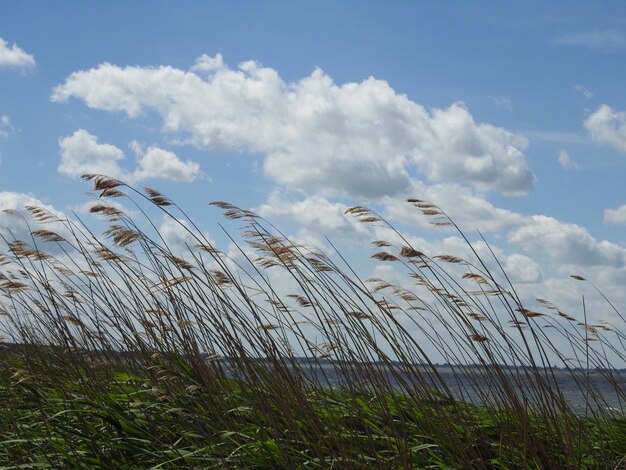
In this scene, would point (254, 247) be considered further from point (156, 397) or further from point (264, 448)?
point (264, 448)

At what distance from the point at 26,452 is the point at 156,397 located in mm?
645

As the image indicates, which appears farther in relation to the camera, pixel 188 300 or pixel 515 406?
pixel 188 300

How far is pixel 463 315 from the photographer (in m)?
3.57

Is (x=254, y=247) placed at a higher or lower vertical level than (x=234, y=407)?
higher

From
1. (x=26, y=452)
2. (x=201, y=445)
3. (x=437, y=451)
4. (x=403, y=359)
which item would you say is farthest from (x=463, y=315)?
(x=26, y=452)

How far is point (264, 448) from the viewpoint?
288 cm

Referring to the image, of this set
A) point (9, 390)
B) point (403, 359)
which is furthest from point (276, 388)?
point (9, 390)

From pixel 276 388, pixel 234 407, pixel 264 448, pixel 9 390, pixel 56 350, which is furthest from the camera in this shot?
pixel 56 350

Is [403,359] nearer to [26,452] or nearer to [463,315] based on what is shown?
[463,315]

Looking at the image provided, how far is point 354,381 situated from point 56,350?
7.52 ft

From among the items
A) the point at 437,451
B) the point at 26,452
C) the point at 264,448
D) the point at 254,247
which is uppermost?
the point at 254,247

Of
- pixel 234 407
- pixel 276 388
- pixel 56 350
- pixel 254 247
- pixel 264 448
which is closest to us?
pixel 264 448

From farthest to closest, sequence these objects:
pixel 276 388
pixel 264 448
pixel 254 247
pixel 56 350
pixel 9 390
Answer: pixel 56 350 → pixel 9 390 → pixel 254 247 → pixel 276 388 → pixel 264 448

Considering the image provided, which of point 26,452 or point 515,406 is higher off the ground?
point 26,452
